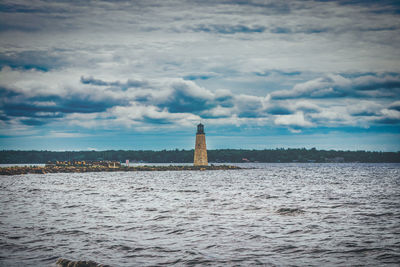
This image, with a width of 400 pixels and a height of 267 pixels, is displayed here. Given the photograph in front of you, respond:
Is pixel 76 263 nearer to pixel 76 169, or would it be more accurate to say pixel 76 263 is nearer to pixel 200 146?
pixel 200 146

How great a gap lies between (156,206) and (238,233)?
553 inches

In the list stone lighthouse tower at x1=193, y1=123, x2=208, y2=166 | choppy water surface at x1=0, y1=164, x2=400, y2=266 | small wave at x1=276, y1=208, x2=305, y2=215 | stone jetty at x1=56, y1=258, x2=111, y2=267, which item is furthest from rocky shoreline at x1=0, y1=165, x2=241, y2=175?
stone jetty at x1=56, y1=258, x2=111, y2=267

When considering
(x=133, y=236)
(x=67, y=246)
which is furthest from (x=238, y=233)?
(x=67, y=246)

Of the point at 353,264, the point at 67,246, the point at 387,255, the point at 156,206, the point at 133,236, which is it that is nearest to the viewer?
the point at 353,264

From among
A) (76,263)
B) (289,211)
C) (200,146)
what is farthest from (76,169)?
(76,263)

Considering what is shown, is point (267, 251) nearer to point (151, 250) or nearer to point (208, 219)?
point (151, 250)

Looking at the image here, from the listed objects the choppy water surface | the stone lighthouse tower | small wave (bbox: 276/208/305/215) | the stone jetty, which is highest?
the stone lighthouse tower

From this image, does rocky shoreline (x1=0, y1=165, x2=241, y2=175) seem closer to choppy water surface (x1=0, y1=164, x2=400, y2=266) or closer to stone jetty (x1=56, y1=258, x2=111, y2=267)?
choppy water surface (x1=0, y1=164, x2=400, y2=266)

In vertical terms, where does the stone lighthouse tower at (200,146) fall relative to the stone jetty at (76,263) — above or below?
above

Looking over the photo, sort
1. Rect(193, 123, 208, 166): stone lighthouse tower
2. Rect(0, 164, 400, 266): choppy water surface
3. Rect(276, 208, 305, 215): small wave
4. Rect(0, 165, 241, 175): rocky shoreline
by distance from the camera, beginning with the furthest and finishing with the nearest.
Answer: Rect(193, 123, 208, 166): stone lighthouse tower, Rect(0, 165, 241, 175): rocky shoreline, Rect(276, 208, 305, 215): small wave, Rect(0, 164, 400, 266): choppy water surface

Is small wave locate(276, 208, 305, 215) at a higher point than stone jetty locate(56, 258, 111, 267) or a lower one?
lower

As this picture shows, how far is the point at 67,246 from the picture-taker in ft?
55.2

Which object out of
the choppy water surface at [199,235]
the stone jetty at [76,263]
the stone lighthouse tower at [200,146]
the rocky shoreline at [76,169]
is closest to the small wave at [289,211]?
the choppy water surface at [199,235]

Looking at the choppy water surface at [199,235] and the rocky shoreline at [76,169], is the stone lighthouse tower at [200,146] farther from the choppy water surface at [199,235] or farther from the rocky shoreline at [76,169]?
the choppy water surface at [199,235]
